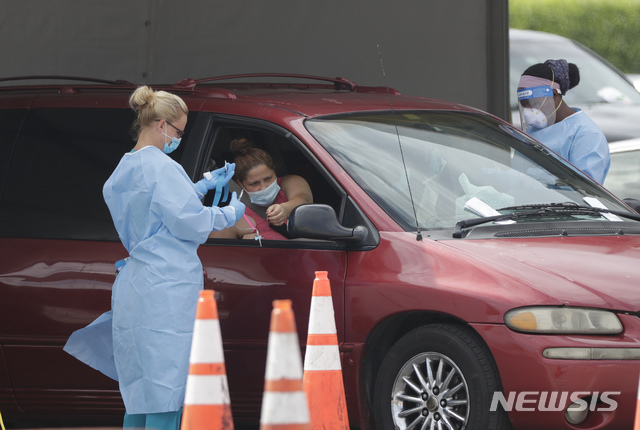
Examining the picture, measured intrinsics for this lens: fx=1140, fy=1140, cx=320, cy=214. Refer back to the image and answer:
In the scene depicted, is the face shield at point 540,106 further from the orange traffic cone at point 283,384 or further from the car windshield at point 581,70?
the car windshield at point 581,70

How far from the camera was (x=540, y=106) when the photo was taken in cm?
719

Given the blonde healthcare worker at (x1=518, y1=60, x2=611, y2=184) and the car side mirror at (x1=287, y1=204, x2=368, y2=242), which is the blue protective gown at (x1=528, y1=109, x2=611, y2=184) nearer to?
the blonde healthcare worker at (x1=518, y1=60, x2=611, y2=184)

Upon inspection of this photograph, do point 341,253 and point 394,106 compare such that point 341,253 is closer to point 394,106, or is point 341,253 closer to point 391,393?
point 391,393

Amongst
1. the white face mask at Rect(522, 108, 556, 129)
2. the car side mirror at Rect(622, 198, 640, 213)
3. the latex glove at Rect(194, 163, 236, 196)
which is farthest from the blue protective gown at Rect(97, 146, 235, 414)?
the white face mask at Rect(522, 108, 556, 129)

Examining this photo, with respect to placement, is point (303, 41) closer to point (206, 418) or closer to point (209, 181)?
point (209, 181)

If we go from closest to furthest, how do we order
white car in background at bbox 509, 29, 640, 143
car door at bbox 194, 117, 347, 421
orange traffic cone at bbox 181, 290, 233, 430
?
orange traffic cone at bbox 181, 290, 233, 430
car door at bbox 194, 117, 347, 421
white car in background at bbox 509, 29, 640, 143

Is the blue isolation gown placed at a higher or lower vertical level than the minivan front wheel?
higher

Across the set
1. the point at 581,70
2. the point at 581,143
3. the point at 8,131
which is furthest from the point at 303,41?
the point at 581,70

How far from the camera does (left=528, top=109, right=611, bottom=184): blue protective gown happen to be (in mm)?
7020

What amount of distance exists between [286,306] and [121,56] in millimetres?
7278

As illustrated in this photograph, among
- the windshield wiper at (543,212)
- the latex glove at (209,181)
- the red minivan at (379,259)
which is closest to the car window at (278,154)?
the red minivan at (379,259)

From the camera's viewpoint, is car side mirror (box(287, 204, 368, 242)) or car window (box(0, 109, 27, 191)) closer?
car side mirror (box(287, 204, 368, 242))

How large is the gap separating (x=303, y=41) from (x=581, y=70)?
4872mm

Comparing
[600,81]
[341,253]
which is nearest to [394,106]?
[341,253]
